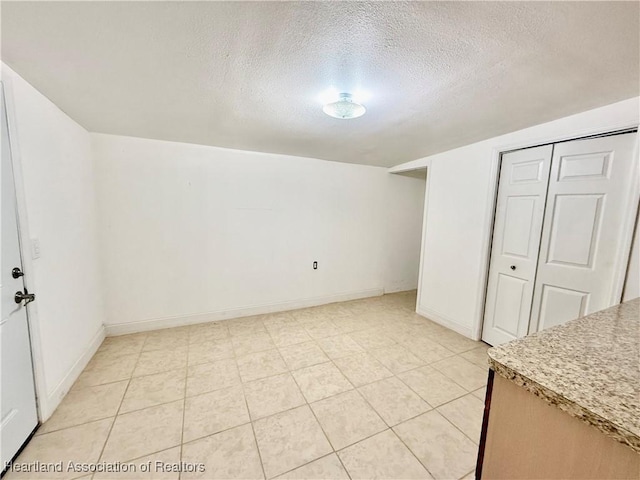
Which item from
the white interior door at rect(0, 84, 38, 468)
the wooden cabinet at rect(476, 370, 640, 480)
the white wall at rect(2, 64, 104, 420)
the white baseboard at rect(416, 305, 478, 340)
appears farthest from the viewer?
the white baseboard at rect(416, 305, 478, 340)

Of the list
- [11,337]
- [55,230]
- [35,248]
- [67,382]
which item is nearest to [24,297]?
[11,337]

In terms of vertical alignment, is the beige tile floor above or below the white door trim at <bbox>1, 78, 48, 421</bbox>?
below

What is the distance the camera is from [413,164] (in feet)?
11.8

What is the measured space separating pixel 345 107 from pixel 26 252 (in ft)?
7.06

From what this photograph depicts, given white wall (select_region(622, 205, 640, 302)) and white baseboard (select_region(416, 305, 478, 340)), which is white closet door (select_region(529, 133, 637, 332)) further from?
white baseboard (select_region(416, 305, 478, 340))

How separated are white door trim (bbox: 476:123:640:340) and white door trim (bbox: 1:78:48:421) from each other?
367 centimetres

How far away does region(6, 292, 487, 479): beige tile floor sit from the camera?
4.59 feet

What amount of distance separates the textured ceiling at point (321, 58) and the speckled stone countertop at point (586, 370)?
4.19ft

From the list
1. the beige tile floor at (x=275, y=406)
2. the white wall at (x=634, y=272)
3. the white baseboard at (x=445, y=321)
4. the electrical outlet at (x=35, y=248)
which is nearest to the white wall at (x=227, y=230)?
the beige tile floor at (x=275, y=406)

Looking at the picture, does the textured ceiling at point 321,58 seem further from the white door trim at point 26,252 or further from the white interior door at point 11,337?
the white interior door at point 11,337

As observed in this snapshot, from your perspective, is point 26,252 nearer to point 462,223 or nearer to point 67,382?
point 67,382

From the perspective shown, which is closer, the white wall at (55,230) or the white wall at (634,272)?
the white wall at (55,230)

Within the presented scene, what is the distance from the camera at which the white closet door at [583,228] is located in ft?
5.93

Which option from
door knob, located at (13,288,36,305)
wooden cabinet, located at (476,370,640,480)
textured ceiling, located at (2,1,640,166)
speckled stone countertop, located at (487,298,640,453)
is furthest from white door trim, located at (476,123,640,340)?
door knob, located at (13,288,36,305)
